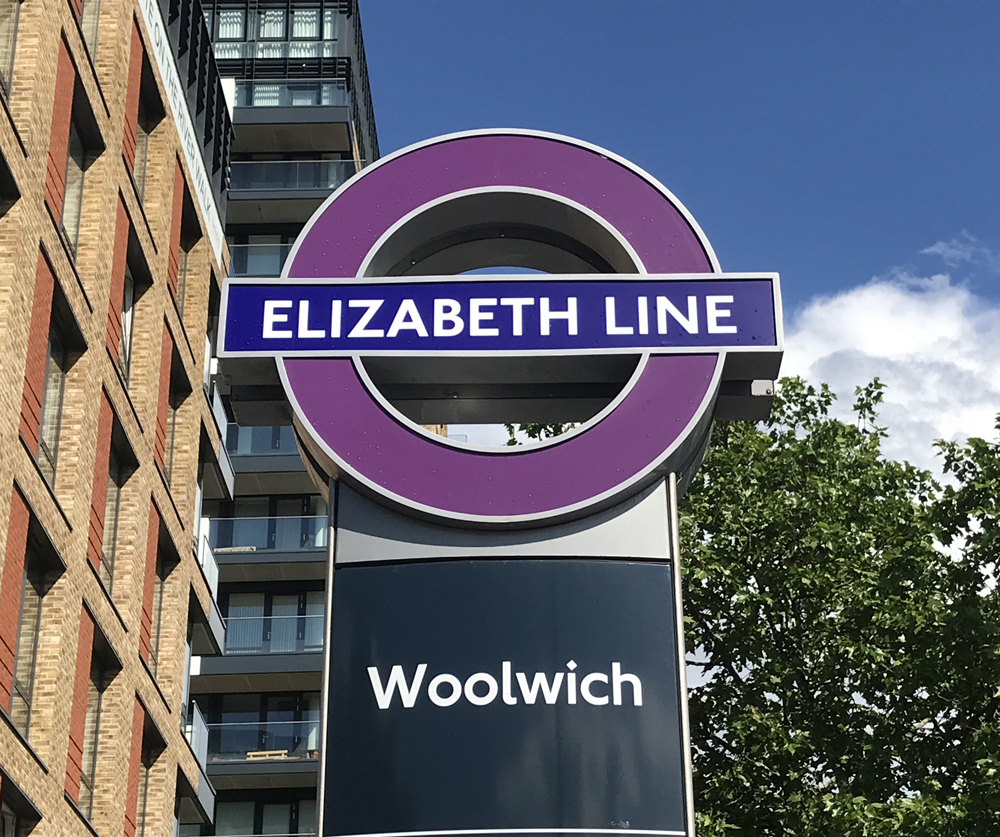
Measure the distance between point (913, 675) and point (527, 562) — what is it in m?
16.7

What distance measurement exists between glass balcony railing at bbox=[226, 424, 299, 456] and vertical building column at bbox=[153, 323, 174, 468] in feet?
49.8

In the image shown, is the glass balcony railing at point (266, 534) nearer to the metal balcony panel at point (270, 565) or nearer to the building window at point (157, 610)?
the metal balcony panel at point (270, 565)

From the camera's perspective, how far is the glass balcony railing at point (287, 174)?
52625mm

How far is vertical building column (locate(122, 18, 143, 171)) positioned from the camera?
30.6 metres

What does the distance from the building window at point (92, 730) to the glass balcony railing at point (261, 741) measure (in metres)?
16.7

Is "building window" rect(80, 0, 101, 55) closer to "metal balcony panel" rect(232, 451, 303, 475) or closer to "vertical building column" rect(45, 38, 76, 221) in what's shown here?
"vertical building column" rect(45, 38, 76, 221)

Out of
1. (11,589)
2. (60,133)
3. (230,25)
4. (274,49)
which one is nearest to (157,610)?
(11,589)

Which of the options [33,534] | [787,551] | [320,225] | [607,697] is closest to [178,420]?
[33,534]

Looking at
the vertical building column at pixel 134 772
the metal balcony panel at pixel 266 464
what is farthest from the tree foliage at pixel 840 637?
the metal balcony panel at pixel 266 464

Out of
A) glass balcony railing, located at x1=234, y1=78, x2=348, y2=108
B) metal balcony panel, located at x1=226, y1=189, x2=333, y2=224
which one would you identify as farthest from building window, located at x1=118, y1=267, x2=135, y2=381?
glass balcony railing, located at x1=234, y1=78, x2=348, y2=108

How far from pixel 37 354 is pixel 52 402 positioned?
5.65ft

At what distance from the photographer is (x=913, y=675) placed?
25.7 m

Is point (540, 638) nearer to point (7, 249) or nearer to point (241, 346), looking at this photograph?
point (241, 346)

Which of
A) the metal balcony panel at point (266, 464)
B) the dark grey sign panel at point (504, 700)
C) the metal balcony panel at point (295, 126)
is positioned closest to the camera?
the dark grey sign panel at point (504, 700)
